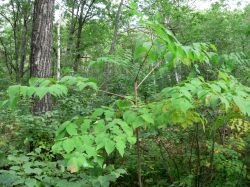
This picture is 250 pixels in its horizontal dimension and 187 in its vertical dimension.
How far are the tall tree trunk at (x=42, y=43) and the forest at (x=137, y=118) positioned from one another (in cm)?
2

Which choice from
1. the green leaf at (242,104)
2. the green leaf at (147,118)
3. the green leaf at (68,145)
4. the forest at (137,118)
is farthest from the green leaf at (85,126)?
the green leaf at (242,104)

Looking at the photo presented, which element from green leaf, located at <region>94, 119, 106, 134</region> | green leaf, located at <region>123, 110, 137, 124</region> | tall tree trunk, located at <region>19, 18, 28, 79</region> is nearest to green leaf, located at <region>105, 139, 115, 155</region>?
green leaf, located at <region>94, 119, 106, 134</region>

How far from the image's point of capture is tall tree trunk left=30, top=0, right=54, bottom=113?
6.14 m

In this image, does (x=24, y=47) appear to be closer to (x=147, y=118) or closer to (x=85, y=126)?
(x=85, y=126)

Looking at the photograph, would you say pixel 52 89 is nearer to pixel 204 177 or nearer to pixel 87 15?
pixel 204 177

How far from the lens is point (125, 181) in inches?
207

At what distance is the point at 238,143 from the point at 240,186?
665 mm

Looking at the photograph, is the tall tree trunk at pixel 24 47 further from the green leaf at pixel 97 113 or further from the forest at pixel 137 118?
the green leaf at pixel 97 113

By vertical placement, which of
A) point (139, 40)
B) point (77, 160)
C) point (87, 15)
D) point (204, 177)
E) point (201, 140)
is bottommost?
point (204, 177)

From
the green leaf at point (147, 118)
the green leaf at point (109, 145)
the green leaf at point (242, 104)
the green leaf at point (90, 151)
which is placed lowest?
the green leaf at point (90, 151)

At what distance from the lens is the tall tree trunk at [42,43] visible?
6.14 meters

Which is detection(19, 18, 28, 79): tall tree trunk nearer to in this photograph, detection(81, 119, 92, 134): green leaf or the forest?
the forest

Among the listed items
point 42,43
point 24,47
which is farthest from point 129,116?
point 24,47

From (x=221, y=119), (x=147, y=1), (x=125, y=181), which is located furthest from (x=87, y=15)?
(x=221, y=119)
